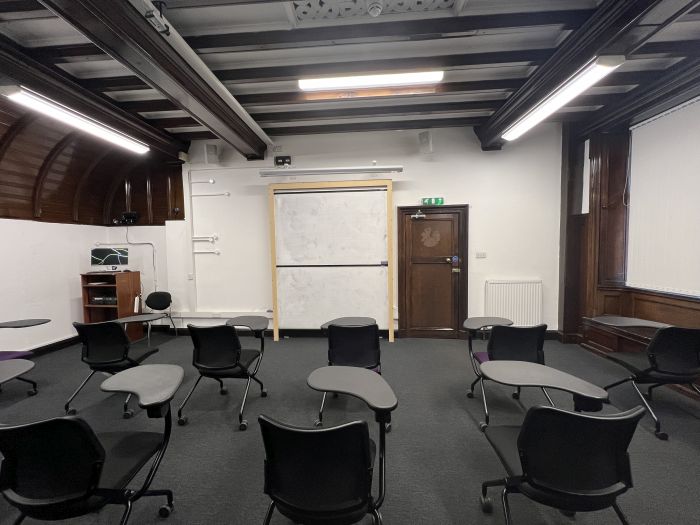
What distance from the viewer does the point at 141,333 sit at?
4.93m

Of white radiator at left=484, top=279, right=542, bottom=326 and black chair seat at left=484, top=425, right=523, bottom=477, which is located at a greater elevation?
white radiator at left=484, top=279, right=542, bottom=326

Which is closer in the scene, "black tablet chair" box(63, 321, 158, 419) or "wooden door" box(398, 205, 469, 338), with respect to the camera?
"black tablet chair" box(63, 321, 158, 419)

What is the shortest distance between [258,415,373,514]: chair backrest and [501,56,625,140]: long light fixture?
10.1ft

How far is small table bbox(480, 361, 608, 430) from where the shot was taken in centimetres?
152

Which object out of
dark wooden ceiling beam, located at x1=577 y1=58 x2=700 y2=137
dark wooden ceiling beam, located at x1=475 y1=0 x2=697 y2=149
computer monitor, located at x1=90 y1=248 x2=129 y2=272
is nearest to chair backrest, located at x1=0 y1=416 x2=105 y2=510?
dark wooden ceiling beam, located at x1=475 y1=0 x2=697 y2=149

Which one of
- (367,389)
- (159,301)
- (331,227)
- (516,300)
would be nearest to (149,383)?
(367,389)

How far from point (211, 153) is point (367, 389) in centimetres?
464

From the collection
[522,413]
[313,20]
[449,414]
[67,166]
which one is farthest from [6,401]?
[522,413]

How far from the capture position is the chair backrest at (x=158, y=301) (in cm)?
472

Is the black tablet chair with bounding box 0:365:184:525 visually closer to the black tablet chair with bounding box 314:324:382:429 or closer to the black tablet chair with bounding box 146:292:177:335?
the black tablet chair with bounding box 314:324:382:429

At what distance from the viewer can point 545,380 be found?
64.6 inches

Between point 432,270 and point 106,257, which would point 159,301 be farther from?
point 432,270

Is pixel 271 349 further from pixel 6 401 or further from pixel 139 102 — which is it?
pixel 139 102

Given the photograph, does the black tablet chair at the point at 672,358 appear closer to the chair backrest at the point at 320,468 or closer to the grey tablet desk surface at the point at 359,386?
the grey tablet desk surface at the point at 359,386
